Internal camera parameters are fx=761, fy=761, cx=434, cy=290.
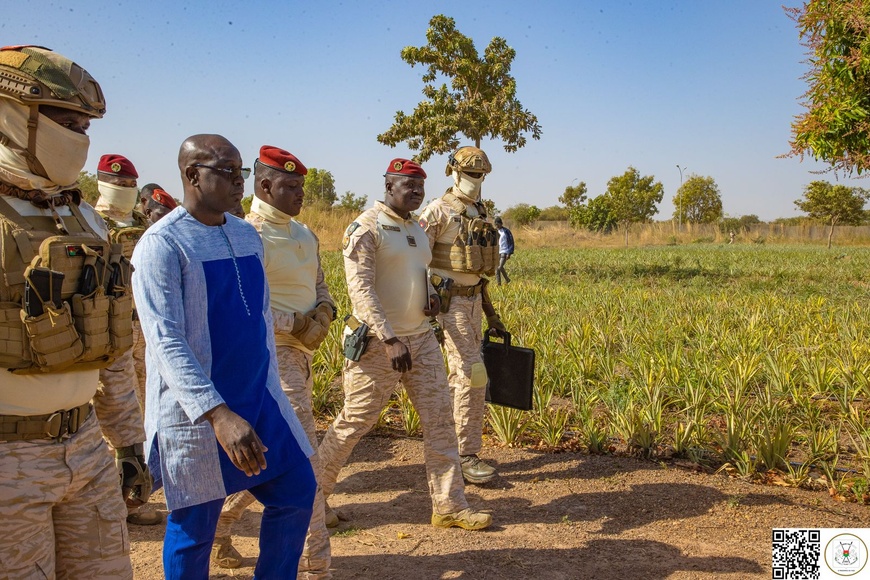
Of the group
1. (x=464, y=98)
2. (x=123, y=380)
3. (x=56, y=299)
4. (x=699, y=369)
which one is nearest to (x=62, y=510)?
(x=56, y=299)

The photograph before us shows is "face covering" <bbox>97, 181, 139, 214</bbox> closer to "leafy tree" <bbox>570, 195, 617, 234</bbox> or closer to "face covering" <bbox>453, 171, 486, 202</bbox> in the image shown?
"face covering" <bbox>453, 171, 486, 202</bbox>

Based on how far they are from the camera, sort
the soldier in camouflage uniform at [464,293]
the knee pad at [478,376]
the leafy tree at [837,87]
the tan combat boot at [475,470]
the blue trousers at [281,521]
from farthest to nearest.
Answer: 1. the leafy tree at [837,87]
2. the soldier in camouflage uniform at [464,293]
3. the tan combat boot at [475,470]
4. the knee pad at [478,376]
5. the blue trousers at [281,521]

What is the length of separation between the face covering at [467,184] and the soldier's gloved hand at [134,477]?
332 cm

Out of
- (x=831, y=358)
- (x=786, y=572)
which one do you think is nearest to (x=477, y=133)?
(x=831, y=358)

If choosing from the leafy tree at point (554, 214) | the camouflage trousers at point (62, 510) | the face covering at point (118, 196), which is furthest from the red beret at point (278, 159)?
the leafy tree at point (554, 214)

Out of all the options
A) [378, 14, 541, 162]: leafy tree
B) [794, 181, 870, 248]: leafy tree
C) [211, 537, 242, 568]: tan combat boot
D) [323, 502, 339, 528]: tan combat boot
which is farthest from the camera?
[794, 181, 870, 248]: leafy tree

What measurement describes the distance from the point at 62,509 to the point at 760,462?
13.4ft

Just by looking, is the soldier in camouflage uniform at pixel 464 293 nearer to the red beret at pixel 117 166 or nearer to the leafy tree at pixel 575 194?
the red beret at pixel 117 166

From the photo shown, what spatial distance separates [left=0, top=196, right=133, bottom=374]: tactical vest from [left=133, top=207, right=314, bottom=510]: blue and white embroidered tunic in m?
0.16

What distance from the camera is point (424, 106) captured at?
20.0 meters

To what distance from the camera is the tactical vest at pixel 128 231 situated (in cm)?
490

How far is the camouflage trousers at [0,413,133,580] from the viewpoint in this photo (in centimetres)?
207

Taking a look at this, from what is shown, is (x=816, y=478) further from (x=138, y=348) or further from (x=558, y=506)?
(x=138, y=348)

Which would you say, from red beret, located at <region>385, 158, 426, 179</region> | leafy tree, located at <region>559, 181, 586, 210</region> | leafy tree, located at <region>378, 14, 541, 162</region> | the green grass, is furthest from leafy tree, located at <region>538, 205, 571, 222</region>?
red beret, located at <region>385, 158, 426, 179</region>
